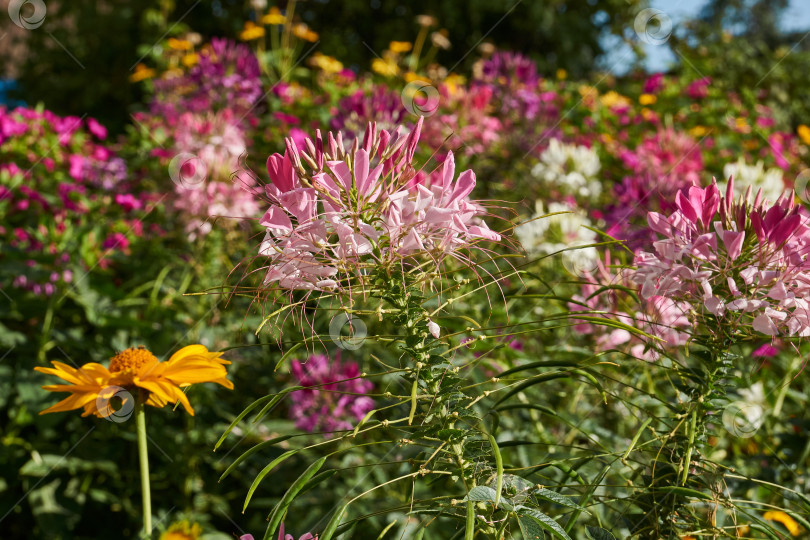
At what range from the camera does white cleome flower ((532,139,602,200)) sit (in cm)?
276

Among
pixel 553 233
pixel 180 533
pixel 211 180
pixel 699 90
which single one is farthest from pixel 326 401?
pixel 699 90

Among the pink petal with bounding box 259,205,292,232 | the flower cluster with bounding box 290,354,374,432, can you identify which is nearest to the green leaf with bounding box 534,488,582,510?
the pink petal with bounding box 259,205,292,232

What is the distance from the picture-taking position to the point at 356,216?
763 mm

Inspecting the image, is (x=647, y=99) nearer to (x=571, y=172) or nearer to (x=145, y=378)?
(x=571, y=172)

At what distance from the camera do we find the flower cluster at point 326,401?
6.26 feet

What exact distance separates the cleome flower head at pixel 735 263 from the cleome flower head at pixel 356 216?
23 centimetres

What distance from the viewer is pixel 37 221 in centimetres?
265

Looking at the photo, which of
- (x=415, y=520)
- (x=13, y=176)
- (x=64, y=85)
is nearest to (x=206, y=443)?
(x=415, y=520)

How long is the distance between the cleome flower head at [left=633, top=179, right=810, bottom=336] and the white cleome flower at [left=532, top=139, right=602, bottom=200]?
190 centimetres

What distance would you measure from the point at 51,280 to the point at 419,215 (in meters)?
1.68

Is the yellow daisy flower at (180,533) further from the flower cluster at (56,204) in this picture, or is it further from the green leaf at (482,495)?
the flower cluster at (56,204)

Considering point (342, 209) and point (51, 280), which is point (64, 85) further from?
point (342, 209)

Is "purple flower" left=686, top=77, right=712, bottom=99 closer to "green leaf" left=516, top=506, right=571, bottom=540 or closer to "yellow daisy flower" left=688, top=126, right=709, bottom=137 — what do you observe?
"yellow daisy flower" left=688, top=126, right=709, bottom=137

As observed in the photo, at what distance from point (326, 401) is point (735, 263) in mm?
1374
